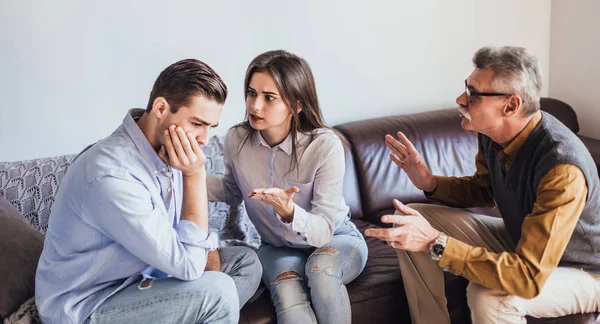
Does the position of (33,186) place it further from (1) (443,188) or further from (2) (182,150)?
(1) (443,188)

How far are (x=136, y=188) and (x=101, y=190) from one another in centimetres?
9

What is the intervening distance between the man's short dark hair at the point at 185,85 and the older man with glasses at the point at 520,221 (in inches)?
23.1

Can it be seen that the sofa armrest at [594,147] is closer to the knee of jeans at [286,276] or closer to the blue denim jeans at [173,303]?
the knee of jeans at [286,276]

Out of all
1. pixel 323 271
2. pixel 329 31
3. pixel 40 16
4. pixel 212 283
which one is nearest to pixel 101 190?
pixel 212 283

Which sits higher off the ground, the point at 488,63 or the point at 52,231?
the point at 488,63

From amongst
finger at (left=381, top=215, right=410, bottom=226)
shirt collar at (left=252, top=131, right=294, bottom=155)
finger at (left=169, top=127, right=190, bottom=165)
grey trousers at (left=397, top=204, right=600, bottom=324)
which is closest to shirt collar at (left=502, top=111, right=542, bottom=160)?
grey trousers at (left=397, top=204, right=600, bottom=324)

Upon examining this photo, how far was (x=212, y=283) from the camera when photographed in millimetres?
1806

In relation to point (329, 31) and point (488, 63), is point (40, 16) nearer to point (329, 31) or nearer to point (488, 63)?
point (329, 31)

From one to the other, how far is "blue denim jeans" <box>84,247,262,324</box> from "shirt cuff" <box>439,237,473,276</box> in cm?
61

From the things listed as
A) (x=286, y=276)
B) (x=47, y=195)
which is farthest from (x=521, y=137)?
(x=47, y=195)

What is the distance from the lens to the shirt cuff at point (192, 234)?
1.77 metres

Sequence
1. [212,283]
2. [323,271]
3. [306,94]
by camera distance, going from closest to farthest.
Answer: [212,283]
[323,271]
[306,94]

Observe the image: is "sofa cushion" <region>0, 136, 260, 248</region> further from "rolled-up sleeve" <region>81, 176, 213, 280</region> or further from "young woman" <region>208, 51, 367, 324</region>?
"rolled-up sleeve" <region>81, 176, 213, 280</region>

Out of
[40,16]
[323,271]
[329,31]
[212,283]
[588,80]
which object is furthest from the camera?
[588,80]
